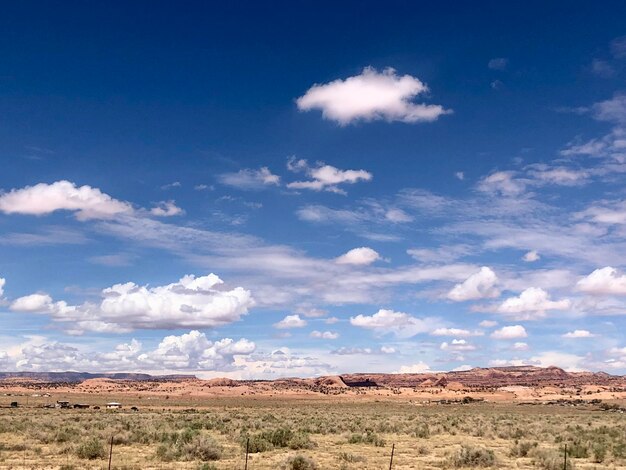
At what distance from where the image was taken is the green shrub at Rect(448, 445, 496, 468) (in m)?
25.0

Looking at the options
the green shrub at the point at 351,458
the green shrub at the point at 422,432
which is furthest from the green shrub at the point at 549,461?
the green shrub at the point at 422,432

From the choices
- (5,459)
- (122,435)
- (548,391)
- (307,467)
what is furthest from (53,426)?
(548,391)

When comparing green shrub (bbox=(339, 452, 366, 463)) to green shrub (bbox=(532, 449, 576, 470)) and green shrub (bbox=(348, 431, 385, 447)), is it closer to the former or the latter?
green shrub (bbox=(348, 431, 385, 447))

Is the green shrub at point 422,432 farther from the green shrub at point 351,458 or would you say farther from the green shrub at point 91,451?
the green shrub at point 91,451

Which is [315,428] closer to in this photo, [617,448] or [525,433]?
[525,433]

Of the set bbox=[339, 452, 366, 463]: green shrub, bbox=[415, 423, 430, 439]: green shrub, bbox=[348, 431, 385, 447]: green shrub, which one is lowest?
bbox=[415, 423, 430, 439]: green shrub

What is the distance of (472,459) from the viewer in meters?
25.3

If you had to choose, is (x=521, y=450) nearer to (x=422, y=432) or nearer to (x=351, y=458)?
(x=351, y=458)

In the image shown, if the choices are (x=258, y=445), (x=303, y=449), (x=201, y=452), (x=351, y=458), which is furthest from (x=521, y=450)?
Result: (x=201, y=452)

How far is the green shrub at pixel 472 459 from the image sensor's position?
986 inches

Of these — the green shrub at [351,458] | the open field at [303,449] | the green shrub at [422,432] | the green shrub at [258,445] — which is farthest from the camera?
the green shrub at [422,432]

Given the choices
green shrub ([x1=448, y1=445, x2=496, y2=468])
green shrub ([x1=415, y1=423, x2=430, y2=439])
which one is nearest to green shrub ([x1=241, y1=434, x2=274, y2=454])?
green shrub ([x1=448, y1=445, x2=496, y2=468])

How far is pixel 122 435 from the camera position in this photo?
1227 inches

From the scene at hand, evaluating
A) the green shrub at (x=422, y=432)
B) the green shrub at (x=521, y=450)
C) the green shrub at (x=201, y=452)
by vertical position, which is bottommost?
the green shrub at (x=422, y=432)
